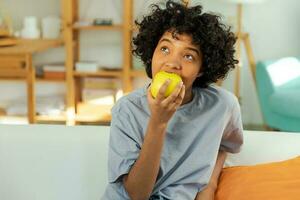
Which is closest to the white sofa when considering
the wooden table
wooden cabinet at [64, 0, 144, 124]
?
the wooden table

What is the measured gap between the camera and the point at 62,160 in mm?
1345

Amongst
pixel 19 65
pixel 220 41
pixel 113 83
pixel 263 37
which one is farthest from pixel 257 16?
pixel 220 41

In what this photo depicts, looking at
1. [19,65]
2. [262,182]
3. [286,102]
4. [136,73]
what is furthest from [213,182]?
[136,73]

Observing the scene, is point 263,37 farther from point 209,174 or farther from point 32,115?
point 209,174

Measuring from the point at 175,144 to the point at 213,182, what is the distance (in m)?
0.17

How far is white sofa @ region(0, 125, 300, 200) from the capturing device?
4.38ft

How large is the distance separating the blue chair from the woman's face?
6.19ft

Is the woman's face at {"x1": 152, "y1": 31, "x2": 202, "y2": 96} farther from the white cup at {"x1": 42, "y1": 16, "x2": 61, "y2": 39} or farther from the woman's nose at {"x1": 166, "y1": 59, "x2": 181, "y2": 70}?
the white cup at {"x1": 42, "y1": 16, "x2": 61, "y2": 39}

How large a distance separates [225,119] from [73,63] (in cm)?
255

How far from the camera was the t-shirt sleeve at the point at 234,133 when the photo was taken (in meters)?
1.22

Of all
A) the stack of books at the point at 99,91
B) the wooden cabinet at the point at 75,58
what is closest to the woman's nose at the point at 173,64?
the wooden cabinet at the point at 75,58

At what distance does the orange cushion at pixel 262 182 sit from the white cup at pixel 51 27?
2683 millimetres

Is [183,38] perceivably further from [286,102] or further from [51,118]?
[51,118]

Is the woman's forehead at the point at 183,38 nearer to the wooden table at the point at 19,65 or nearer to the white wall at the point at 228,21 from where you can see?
the wooden table at the point at 19,65
